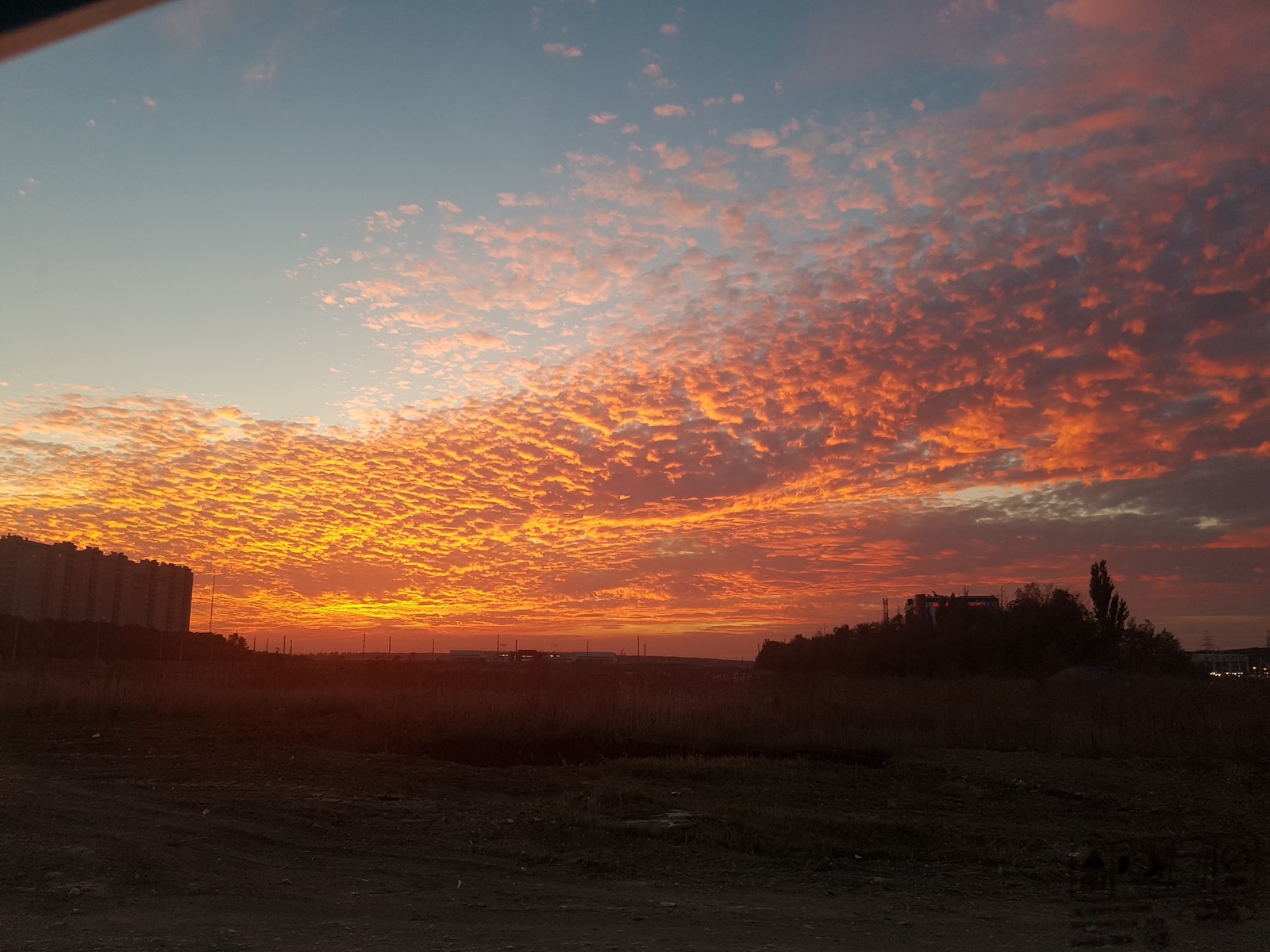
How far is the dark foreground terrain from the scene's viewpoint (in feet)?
26.0

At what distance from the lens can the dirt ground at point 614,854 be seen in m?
7.89

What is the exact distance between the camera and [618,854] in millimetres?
11273

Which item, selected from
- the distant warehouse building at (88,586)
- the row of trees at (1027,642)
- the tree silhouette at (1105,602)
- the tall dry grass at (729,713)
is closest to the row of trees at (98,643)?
the distant warehouse building at (88,586)

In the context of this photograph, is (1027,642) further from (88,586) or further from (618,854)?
(88,586)

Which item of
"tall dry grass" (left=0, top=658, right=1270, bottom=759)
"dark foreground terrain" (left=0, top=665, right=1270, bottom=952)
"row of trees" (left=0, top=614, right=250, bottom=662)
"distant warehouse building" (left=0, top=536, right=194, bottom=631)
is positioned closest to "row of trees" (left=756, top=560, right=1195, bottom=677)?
"tall dry grass" (left=0, top=658, right=1270, bottom=759)

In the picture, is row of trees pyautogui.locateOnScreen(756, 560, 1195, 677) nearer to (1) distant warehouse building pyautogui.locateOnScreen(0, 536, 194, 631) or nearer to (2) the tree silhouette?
(2) the tree silhouette

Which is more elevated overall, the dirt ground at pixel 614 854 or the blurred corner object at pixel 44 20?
the blurred corner object at pixel 44 20

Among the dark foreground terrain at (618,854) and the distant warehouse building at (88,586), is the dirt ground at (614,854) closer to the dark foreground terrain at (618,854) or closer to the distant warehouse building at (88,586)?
the dark foreground terrain at (618,854)

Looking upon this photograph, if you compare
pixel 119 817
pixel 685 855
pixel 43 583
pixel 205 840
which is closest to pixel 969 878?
pixel 685 855

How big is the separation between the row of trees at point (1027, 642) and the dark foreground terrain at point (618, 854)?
137 ft

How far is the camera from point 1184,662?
59.3 m

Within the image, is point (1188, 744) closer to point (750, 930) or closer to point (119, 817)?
point (750, 930)

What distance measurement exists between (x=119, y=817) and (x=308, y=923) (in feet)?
19.4

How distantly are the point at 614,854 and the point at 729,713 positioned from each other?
15901 millimetres
